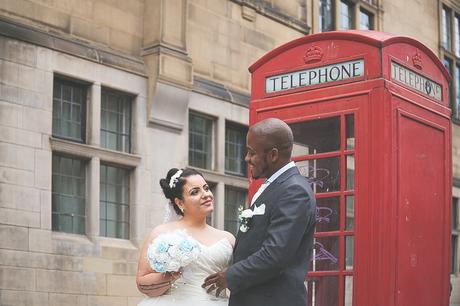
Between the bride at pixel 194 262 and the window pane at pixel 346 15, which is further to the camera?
the window pane at pixel 346 15

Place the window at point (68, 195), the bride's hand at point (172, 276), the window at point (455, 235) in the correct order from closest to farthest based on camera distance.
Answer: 1. the bride's hand at point (172, 276)
2. the window at point (68, 195)
3. the window at point (455, 235)

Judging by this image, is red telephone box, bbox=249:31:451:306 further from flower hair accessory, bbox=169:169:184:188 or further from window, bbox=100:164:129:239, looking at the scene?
window, bbox=100:164:129:239

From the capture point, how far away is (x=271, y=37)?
49.7ft

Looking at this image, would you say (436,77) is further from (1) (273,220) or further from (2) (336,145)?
(1) (273,220)

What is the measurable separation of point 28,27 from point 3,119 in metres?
1.26

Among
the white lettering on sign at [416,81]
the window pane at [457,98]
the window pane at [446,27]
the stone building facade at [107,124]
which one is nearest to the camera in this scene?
the white lettering on sign at [416,81]

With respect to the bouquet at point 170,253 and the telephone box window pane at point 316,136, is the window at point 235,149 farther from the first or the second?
the bouquet at point 170,253

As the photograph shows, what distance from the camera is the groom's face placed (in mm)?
4562

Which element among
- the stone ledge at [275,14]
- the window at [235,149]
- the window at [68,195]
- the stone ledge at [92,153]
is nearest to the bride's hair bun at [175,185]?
the stone ledge at [92,153]

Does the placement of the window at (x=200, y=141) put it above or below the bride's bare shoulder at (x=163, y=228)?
above

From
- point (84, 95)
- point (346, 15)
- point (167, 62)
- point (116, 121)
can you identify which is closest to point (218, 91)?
point (167, 62)

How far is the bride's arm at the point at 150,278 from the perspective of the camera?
5.63m

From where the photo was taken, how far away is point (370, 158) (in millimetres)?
6453

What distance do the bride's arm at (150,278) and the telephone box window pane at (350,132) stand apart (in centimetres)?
175
